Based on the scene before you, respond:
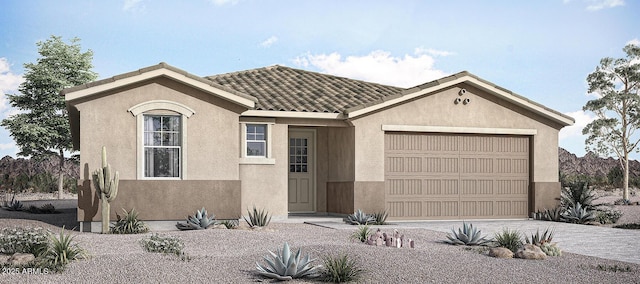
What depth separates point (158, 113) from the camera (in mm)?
17094

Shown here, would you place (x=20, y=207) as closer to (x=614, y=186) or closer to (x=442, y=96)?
(x=442, y=96)

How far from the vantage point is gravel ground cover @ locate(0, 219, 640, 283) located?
998 cm

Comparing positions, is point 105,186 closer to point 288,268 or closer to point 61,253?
point 61,253

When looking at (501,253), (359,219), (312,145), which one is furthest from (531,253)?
(312,145)

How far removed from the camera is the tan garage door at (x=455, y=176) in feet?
66.1

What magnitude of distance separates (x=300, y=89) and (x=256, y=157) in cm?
369

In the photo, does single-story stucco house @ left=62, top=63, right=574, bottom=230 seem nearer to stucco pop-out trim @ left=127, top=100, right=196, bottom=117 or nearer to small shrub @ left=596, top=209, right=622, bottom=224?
stucco pop-out trim @ left=127, top=100, right=196, bottom=117

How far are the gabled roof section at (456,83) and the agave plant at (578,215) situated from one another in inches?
105

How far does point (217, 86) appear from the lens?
17.3 meters

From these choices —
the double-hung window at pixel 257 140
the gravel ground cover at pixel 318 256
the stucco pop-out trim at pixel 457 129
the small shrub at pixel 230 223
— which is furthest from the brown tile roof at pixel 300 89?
the gravel ground cover at pixel 318 256

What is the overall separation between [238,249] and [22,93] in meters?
27.6

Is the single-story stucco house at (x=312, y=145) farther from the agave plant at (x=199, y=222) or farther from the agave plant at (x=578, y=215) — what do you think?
the agave plant at (x=578, y=215)

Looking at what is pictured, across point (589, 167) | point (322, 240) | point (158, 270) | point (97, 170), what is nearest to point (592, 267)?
point (322, 240)

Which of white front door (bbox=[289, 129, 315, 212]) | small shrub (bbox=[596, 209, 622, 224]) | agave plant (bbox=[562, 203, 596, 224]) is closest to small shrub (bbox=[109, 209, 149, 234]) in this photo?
white front door (bbox=[289, 129, 315, 212])
